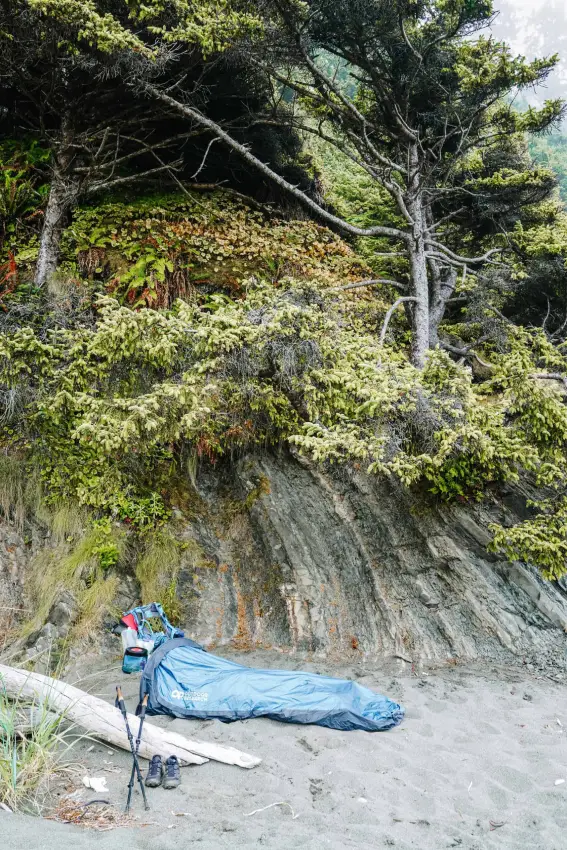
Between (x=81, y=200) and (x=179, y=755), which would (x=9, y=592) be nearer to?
(x=179, y=755)

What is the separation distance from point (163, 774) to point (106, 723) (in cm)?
75

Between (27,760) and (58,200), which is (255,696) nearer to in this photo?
(27,760)

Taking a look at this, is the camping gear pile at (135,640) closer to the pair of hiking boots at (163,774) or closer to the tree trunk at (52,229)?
the pair of hiking boots at (163,774)

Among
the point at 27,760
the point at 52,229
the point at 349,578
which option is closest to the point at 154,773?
the point at 27,760

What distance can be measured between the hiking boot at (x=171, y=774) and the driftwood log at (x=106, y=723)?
0.70 ft

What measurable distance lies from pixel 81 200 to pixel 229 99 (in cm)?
340

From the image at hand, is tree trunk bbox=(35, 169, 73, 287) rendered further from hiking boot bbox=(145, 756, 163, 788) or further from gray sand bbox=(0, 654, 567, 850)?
hiking boot bbox=(145, 756, 163, 788)

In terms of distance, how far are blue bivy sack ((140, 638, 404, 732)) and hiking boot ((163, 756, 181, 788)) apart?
2.95 feet

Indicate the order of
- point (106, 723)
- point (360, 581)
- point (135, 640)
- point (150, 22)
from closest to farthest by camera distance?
1. point (106, 723)
2. point (135, 640)
3. point (360, 581)
4. point (150, 22)

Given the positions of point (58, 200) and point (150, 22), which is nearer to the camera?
point (150, 22)

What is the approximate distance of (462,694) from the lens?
221 inches

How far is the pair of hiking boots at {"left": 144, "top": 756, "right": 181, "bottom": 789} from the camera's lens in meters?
3.90

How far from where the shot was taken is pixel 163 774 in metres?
4.02

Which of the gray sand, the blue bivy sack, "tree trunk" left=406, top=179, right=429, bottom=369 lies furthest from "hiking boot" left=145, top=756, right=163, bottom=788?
"tree trunk" left=406, top=179, right=429, bottom=369
